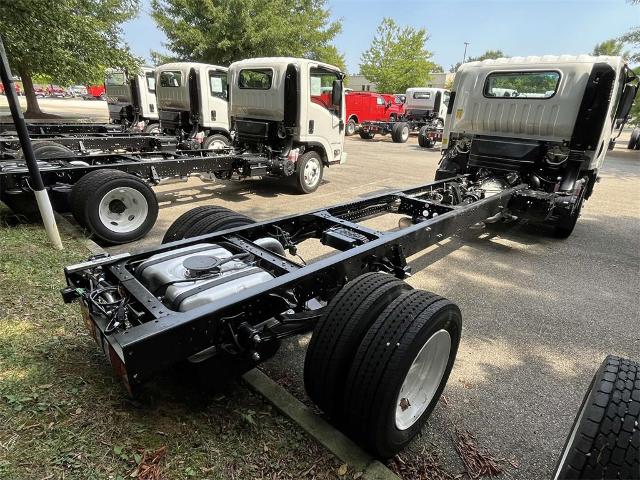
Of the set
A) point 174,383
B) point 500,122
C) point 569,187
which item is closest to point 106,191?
point 174,383

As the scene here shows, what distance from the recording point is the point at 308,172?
8.29 metres

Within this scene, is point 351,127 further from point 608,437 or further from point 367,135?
point 608,437

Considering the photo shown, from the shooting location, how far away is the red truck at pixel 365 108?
22.6 meters

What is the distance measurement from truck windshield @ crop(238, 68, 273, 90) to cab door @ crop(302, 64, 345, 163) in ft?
2.97

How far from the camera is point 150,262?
2508 millimetres

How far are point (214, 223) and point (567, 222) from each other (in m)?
4.96

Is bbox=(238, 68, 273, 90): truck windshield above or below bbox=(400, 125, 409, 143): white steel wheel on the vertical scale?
above

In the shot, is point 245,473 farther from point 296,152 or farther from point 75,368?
point 296,152

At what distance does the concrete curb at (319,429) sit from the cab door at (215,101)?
9386 mm

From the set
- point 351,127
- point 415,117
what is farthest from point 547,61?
point 415,117

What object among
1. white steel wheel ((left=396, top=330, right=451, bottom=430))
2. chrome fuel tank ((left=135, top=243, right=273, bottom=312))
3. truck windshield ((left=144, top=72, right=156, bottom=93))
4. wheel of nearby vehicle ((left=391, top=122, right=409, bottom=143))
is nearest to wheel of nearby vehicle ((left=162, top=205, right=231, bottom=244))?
chrome fuel tank ((left=135, top=243, right=273, bottom=312))

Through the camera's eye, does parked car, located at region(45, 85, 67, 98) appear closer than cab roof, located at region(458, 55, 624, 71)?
No

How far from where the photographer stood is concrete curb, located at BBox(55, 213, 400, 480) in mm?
1996

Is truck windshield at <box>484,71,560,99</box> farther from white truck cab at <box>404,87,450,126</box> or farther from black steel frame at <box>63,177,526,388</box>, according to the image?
white truck cab at <box>404,87,450,126</box>
